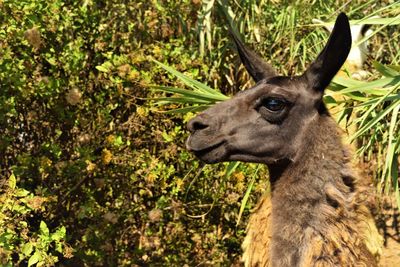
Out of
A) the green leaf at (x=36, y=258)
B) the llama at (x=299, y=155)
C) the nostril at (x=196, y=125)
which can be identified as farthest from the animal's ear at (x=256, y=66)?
the green leaf at (x=36, y=258)

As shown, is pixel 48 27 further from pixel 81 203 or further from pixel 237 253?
pixel 237 253

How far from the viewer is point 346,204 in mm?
3469

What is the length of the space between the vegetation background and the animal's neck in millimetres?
1466

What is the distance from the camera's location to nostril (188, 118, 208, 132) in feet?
11.6

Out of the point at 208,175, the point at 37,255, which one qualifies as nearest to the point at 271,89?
the point at 37,255

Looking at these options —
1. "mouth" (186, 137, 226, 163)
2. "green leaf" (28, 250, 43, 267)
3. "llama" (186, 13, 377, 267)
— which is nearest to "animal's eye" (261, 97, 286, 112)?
"llama" (186, 13, 377, 267)

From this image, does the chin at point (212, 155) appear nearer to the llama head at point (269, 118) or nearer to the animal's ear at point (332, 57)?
the llama head at point (269, 118)

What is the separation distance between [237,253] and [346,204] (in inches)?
114

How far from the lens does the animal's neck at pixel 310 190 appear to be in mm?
3461

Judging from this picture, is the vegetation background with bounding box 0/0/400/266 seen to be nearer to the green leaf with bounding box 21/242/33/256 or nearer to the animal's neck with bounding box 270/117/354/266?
the green leaf with bounding box 21/242/33/256

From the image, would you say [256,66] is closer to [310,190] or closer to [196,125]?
[196,125]

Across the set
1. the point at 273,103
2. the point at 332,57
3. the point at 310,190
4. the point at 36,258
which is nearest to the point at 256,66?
the point at 273,103

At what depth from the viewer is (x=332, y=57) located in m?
3.50

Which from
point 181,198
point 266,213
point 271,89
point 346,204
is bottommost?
point 181,198
